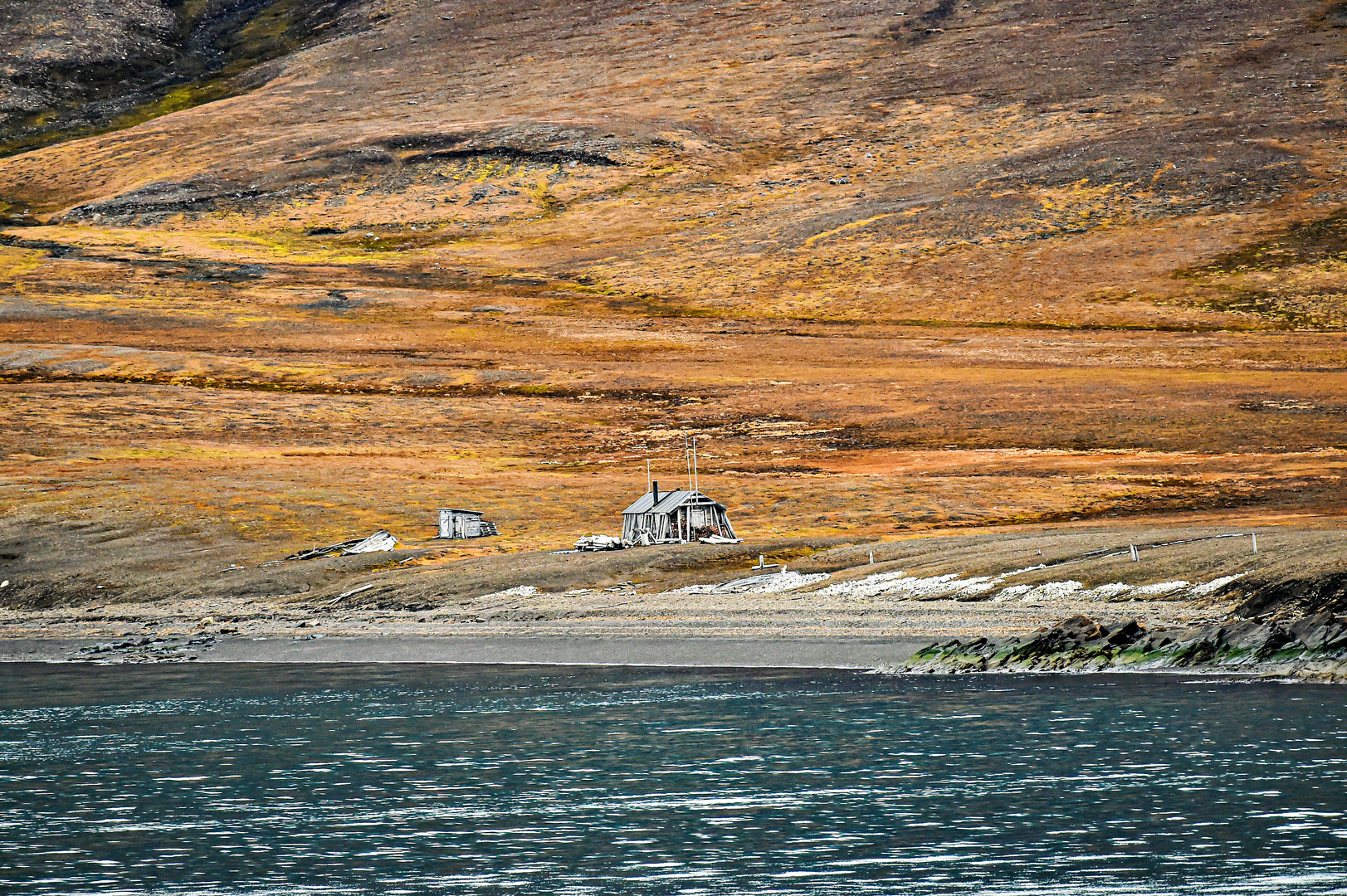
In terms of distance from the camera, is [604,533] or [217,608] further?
[604,533]

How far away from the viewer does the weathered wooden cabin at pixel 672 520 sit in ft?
138

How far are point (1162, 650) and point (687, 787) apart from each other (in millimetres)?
10721

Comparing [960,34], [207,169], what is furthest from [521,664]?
[960,34]

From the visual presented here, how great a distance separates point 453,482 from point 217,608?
15.3m

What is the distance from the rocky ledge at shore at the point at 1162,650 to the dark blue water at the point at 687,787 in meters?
0.77

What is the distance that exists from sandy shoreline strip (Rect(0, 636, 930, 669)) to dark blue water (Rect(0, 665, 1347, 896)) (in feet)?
5.01

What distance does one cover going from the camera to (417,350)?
85938mm

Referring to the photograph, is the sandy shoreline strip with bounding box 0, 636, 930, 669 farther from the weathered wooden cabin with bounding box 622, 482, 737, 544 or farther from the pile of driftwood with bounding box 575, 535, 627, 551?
the weathered wooden cabin with bounding box 622, 482, 737, 544

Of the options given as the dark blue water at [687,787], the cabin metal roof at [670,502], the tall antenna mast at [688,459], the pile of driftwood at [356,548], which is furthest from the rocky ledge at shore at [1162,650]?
the tall antenna mast at [688,459]

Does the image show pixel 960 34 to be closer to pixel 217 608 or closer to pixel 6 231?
pixel 6 231

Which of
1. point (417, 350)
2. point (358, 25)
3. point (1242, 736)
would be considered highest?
point (358, 25)

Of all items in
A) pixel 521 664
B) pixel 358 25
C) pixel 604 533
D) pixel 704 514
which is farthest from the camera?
pixel 358 25

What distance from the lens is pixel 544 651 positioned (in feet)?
105

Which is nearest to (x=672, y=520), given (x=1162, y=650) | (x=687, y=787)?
(x=1162, y=650)
